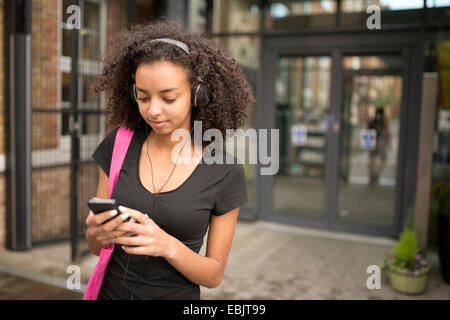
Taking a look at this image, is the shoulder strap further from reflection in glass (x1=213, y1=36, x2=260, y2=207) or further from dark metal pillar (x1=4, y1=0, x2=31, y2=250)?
reflection in glass (x1=213, y1=36, x2=260, y2=207)

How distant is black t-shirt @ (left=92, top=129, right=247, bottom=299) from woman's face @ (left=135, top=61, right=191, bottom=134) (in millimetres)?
190

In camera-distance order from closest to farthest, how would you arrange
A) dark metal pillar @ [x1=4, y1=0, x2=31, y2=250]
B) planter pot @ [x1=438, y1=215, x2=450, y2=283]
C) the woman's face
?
the woman's face, planter pot @ [x1=438, y1=215, x2=450, y2=283], dark metal pillar @ [x1=4, y1=0, x2=31, y2=250]

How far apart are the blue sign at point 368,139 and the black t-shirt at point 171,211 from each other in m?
4.75

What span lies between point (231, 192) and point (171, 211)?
20 centimetres

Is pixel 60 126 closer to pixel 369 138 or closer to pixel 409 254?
pixel 369 138

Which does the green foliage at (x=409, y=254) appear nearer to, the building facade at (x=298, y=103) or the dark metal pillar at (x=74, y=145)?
the building facade at (x=298, y=103)

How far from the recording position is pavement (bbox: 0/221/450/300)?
394 cm

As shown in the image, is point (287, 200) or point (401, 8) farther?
point (287, 200)
